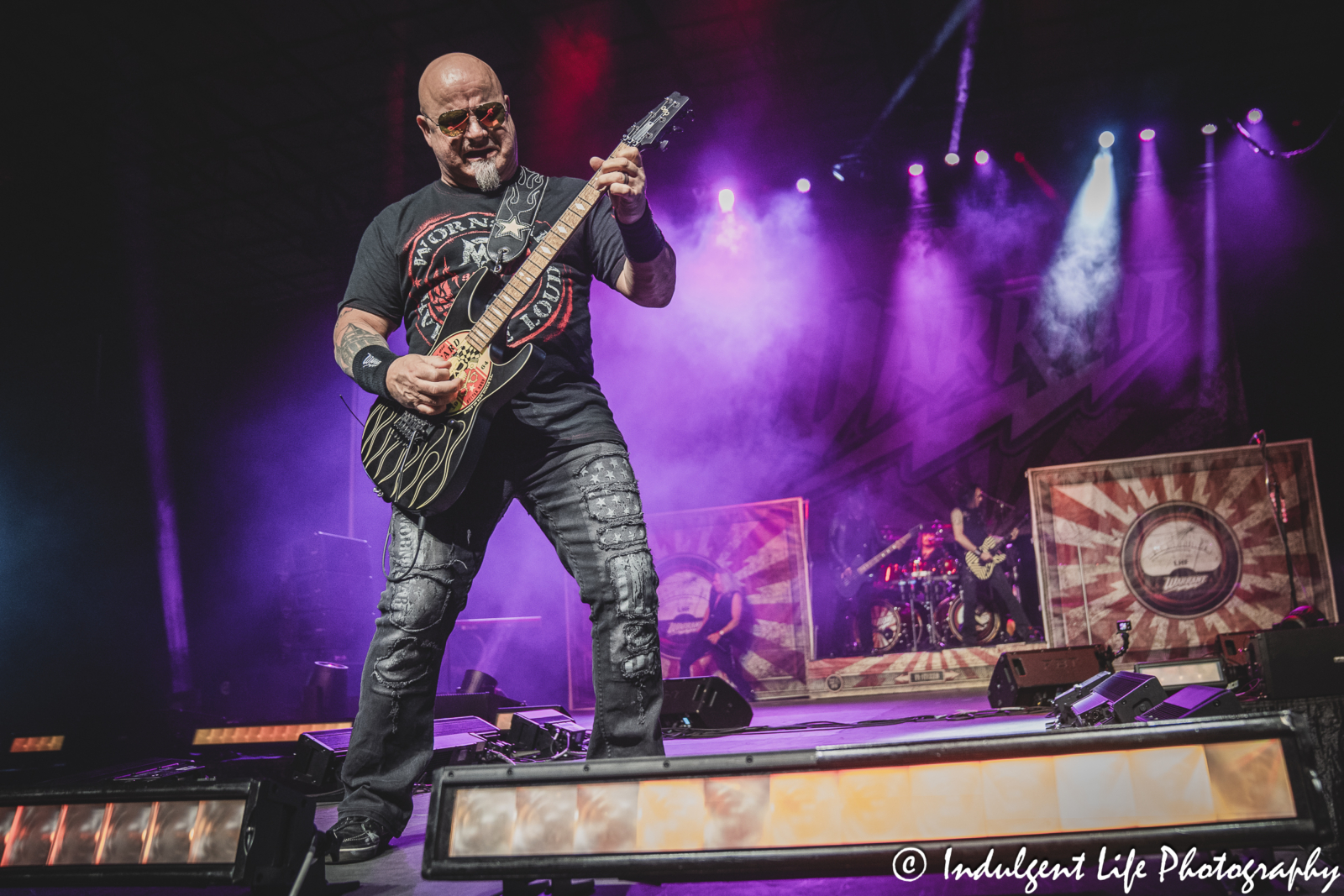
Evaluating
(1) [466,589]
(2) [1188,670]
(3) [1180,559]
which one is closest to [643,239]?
(1) [466,589]

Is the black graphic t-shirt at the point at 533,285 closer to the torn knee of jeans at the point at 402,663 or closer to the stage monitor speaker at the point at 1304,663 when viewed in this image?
the torn knee of jeans at the point at 402,663

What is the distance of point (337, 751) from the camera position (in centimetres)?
298

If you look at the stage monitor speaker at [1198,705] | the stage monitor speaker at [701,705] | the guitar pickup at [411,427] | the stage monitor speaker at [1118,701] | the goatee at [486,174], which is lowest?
the stage monitor speaker at [701,705]

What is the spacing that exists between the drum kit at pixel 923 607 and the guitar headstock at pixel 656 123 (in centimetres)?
746

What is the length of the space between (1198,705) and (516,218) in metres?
2.05

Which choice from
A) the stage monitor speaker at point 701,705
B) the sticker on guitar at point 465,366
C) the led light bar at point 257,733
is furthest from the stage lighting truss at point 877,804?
the stage monitor speaker at point 701,705

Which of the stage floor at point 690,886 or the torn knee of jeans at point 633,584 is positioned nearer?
the stage floor at point 690,886

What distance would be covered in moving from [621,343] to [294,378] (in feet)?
15.2

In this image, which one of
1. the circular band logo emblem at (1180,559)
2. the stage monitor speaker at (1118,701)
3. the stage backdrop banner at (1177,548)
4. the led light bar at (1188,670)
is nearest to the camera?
the stage monitor speaker at (1118,701)

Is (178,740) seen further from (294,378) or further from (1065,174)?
(1065,174)

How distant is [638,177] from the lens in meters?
1.91

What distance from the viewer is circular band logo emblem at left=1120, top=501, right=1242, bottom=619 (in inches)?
315

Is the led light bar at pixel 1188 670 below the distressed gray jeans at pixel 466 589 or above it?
below

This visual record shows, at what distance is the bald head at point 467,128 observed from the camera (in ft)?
6.84
